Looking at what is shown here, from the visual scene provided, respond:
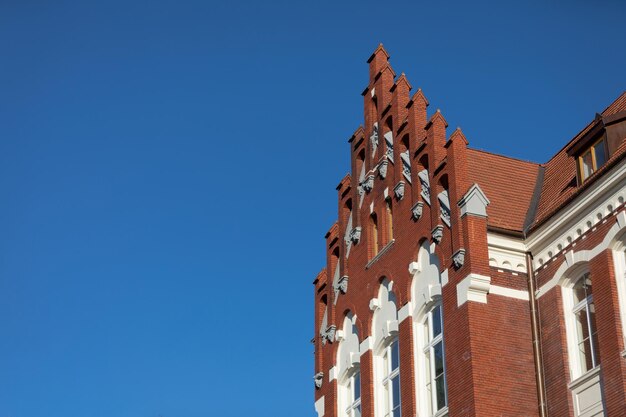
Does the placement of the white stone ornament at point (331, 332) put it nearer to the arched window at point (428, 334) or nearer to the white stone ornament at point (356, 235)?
the white stone ornament at point (356, 235)

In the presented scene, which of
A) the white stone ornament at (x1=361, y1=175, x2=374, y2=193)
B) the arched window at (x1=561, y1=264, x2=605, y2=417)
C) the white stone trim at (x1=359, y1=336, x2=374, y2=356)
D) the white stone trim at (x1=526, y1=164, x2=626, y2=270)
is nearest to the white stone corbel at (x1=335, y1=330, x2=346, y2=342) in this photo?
the white stone trim at (x1=359, y1=336, x2=374, y2=356)

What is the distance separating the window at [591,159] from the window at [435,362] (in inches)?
193

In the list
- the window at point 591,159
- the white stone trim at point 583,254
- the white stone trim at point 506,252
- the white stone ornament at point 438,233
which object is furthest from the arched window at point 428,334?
the window at point 591,159

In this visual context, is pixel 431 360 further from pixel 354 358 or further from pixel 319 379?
pixel 319 379

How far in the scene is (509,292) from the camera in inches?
1094

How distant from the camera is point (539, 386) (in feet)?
86.6

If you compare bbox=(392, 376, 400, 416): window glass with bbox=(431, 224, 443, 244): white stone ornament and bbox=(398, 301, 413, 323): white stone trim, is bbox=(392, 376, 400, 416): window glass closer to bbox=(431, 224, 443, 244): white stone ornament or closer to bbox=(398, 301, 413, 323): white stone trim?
bbox=(398, 301, 413, 323): white stone trim

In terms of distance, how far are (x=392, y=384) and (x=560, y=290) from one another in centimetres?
554

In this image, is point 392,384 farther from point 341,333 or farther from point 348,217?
point 348,217

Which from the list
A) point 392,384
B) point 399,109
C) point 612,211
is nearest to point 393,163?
point 399,109

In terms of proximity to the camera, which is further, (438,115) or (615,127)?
(438,115)

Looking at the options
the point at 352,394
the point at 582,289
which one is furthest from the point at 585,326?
the point at 352,394

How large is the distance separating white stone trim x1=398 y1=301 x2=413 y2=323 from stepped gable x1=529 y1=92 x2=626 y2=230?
3.80 m

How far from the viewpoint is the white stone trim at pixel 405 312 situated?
1168 inches
